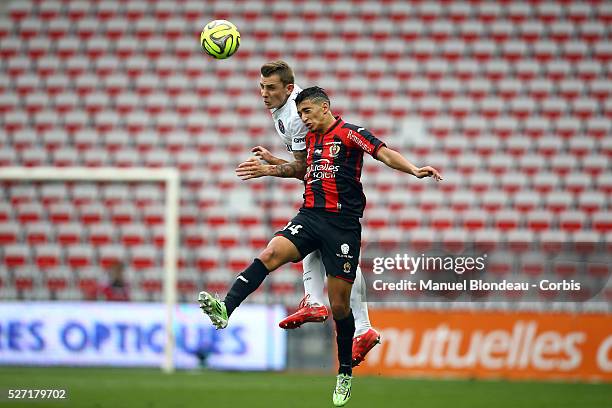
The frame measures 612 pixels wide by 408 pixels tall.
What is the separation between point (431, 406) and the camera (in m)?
9.07

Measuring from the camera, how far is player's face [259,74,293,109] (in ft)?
24.7

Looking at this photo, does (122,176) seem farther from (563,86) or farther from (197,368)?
(563,86)

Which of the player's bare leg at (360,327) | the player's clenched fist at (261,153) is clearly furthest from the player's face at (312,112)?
the player's bare leg at (360,327)

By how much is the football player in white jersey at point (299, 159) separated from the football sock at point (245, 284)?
38 cm

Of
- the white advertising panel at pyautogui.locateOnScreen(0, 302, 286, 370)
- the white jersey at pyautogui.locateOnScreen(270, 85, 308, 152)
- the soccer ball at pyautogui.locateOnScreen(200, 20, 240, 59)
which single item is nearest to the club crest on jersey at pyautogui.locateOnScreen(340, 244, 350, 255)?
the white jersey at pyautogui.locateOnScreen(270, 85, 308, 152)

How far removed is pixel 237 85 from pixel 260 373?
21.5ft

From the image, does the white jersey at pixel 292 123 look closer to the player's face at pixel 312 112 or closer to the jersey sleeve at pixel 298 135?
the jersey sleeve at pixel 298 135

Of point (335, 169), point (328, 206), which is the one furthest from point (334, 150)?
point (328, 206)

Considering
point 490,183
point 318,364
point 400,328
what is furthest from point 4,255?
point 490,183

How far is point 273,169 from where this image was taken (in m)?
7.53

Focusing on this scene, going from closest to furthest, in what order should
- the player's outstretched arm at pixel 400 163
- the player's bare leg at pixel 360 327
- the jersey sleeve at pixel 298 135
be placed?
the player's outstretched arm at pixel 400 163
the jersey sleeve at pixel 298 135
the player's bare leg at pixel 360 327

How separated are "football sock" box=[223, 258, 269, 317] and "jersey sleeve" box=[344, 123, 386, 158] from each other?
1.12 m

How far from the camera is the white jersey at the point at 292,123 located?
25.1 feet

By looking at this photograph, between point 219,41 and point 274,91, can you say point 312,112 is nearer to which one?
point 274,91
